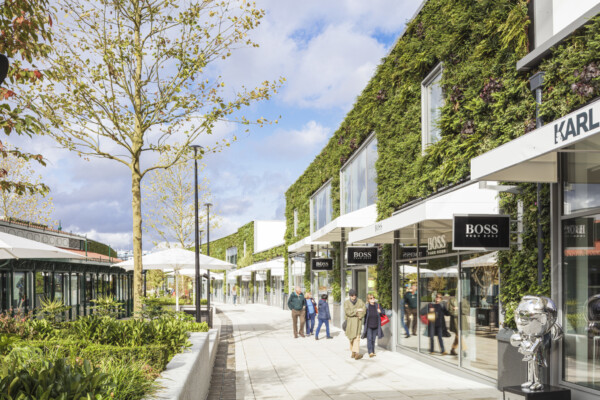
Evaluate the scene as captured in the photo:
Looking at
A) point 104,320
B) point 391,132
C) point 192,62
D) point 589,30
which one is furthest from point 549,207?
point 192,62

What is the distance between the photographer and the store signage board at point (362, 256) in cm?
1691

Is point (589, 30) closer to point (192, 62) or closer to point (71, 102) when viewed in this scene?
point (192, 62)

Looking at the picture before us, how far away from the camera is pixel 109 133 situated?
46.9 ft

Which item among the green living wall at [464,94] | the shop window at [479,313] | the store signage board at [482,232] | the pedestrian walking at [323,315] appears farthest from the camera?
the pedestrian walking at [323,315]

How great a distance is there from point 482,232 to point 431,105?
4.97 metres

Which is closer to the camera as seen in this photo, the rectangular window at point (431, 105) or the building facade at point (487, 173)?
the building facade at point (487, 173)

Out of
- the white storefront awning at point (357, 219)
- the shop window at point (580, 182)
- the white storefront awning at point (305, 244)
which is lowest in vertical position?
the white storefront awning at point (305, 244)

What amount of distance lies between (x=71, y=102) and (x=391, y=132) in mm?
7835

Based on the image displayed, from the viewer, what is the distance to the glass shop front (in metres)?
10.4

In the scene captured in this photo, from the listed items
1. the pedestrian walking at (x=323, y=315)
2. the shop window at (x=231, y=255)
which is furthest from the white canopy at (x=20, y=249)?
the shop window at (x=231, y=255)

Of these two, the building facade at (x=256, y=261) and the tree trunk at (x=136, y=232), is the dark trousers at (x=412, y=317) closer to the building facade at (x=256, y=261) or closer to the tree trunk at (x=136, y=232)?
the tree trunk at (x=136, y=232)

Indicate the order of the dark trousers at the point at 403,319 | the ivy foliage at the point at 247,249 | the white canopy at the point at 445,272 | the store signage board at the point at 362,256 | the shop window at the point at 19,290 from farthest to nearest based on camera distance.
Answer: the ivy foliage at the point at 247,249 < the store signage board at the point at 362,256 < the shop window at the point at 19,290 < the dark trousers at the point at 403,319 < the white canopy at the point at 445,272

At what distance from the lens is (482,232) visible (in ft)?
29.7

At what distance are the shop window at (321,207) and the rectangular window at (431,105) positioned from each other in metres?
12.2
